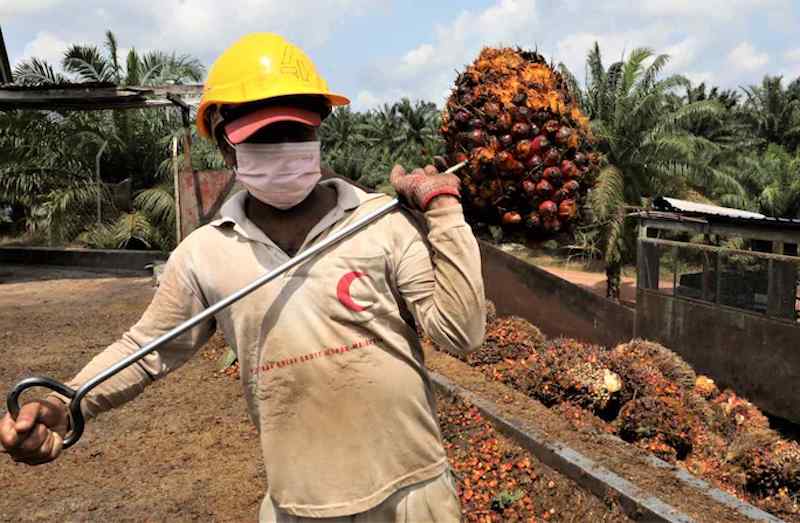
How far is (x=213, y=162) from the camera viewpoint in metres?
18.0

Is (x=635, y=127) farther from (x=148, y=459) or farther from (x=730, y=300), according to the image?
(x=148, y=459)

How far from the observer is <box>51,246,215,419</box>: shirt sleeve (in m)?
2.12

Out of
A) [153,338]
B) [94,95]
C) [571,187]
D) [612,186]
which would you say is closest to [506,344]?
[571,187]

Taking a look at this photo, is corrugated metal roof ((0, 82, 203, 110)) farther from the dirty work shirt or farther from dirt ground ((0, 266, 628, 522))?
the dirty work shirt

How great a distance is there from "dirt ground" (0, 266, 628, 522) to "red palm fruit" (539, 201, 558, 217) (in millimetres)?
2736

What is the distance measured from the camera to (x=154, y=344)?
6.67 ft

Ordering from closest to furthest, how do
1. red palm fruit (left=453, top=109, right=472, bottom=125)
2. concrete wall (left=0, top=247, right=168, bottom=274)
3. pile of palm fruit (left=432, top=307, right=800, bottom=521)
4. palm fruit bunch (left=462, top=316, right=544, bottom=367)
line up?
red palm fruit (left=453, top=109, right=472, bottom=125) → pile of palm fruit (left=432, top=307, right=800, bottom=521) → palm fruit bunch (left=462, top=316, right=544, bottom=367) → concrete wall (left=0, top=247, right=168, bottom=274)

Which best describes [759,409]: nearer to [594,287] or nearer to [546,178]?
[546,178]

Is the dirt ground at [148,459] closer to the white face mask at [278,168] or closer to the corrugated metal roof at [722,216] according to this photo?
the white face mask at [278,168]

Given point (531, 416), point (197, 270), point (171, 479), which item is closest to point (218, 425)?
point (171, 479)

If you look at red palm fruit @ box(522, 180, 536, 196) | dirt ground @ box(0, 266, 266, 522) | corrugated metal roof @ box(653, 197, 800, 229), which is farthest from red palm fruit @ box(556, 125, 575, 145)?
corrugated metal roof @ box(653, 197, 800, 229)

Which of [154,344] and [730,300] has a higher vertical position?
[154,344]

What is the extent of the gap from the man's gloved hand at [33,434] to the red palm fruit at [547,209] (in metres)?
1.76

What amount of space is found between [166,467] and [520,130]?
13.6 feet
